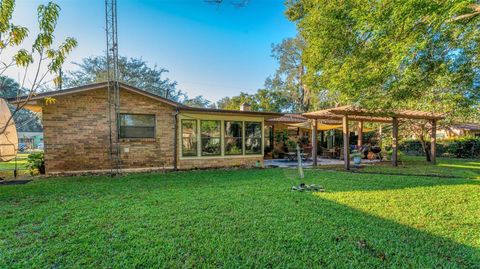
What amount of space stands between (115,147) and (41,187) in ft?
8.74

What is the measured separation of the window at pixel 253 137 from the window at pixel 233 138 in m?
0.33

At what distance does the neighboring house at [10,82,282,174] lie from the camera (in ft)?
26.2

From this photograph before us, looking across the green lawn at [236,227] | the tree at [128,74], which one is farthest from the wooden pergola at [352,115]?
the tree at [128,74]

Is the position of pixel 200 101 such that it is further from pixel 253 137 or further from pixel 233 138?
pixel 233 138

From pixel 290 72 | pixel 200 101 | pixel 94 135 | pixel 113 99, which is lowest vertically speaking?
pixel 94 135

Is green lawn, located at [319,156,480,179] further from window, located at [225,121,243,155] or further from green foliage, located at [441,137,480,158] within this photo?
green foliage, located at [441,137,480,158]

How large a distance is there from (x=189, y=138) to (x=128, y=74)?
83.8ft

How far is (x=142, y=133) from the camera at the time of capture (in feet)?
30.0

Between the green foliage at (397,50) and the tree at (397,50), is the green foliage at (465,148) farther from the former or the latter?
the tree at (397,50)

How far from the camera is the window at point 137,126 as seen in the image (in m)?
8.88

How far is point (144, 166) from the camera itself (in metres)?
9.12

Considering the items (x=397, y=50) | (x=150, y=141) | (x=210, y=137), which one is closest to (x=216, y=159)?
(x=210, y=137)

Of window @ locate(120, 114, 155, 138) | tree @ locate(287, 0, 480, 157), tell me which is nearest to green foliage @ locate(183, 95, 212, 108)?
window @ locate(120, 114, 155, 138)

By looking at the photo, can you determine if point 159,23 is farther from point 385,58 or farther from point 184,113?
point 385,58
